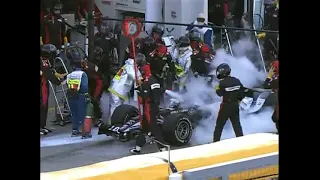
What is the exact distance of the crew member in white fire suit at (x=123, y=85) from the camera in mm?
6625

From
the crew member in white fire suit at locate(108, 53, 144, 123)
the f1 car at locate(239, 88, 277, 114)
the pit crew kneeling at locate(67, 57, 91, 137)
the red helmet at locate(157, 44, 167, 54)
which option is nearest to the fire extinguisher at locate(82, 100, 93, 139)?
the pit crew kneeling at locate(67, 57, 91, 137)

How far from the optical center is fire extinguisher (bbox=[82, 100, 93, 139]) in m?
6.50

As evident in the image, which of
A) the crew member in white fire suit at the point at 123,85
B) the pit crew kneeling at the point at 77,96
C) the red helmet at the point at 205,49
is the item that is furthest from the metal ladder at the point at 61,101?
the red helmet at the point at 205,49

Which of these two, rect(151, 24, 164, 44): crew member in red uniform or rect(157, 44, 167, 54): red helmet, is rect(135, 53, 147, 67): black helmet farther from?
rect(151, 24, 164, 44): crew member in red uniform

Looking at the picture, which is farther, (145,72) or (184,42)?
(184,42)

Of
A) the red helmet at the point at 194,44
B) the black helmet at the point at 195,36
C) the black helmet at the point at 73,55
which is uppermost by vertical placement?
the black helmet at the point at 195,36

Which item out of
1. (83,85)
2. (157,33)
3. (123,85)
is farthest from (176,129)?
(157,33)

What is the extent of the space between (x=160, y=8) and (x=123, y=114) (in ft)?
10.4

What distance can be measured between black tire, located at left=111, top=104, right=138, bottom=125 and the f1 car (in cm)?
141

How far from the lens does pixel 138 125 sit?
620 centimetres

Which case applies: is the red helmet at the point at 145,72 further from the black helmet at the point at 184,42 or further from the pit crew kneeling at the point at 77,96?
the black helmet at the point at 184,42

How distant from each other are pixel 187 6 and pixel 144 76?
2818 millimetres

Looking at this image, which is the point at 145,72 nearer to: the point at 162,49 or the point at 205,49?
the point at 162,49
